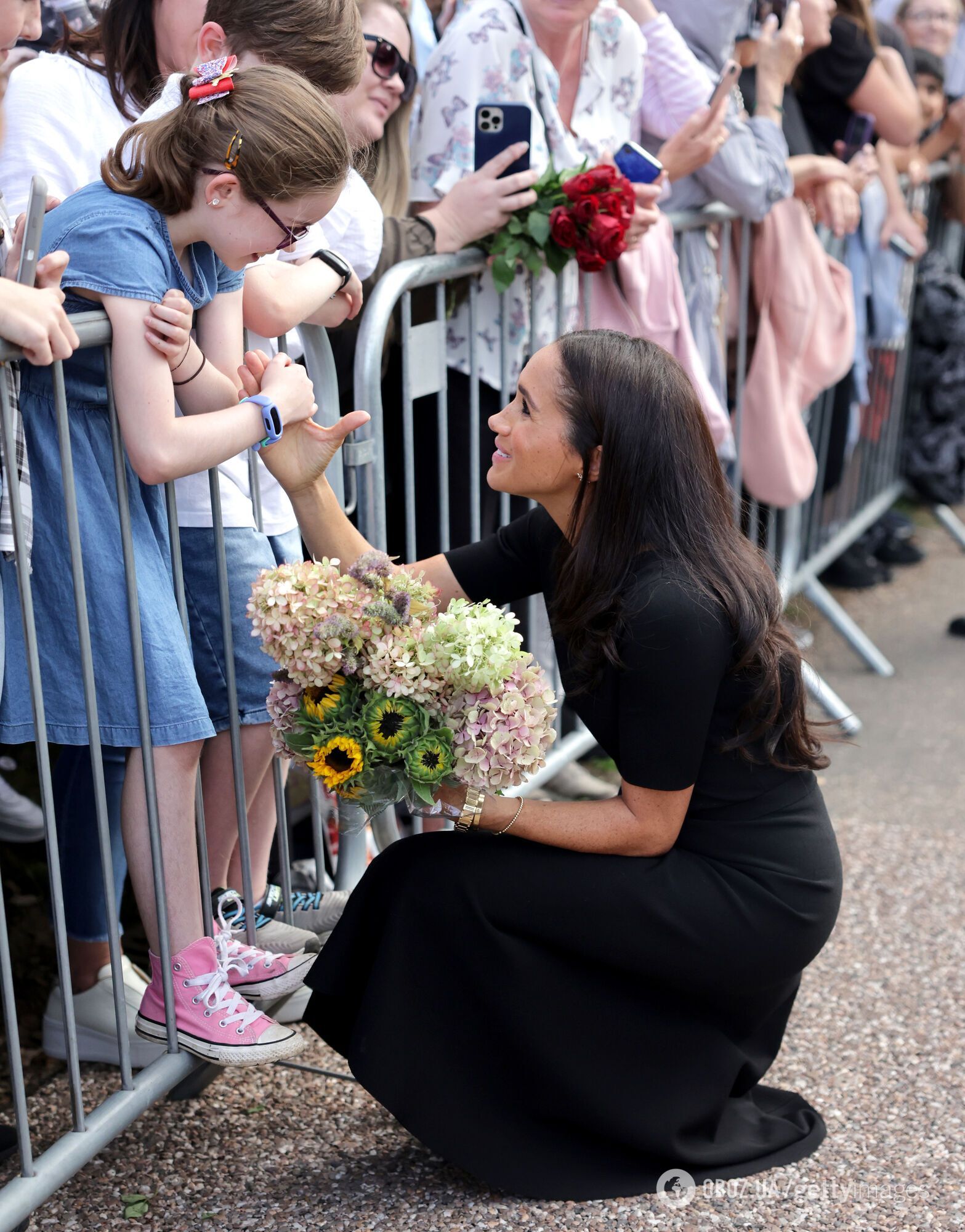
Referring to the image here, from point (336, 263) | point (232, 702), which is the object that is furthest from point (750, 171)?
point (232, 702)

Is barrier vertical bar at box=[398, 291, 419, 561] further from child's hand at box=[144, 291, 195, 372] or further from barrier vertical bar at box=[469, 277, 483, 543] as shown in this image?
child's hand at box=[144, 291, 195, 372]

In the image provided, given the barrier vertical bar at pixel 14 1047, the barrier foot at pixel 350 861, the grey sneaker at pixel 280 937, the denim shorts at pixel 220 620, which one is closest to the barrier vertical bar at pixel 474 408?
the barrier foot at pixel 350 861

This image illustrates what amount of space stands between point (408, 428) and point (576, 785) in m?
1.61

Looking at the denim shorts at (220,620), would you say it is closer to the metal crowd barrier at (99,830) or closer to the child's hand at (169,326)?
the metal crowd barrier at (99,830)

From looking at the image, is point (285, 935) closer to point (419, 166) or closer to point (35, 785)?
point (35, 785)

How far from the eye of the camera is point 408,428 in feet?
10.3

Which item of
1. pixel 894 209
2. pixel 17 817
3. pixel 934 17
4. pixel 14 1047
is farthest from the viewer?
pixel 934 17

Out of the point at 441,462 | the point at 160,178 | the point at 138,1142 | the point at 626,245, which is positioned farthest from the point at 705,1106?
the point at 626,245

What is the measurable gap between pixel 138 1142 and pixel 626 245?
238 cm

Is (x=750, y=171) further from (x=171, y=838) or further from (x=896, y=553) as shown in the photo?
(x=896, y=553)

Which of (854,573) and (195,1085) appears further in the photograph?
(854,573)

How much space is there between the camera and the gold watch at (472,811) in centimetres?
237

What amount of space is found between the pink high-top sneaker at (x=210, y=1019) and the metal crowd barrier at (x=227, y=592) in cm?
3

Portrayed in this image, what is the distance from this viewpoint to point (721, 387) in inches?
178
